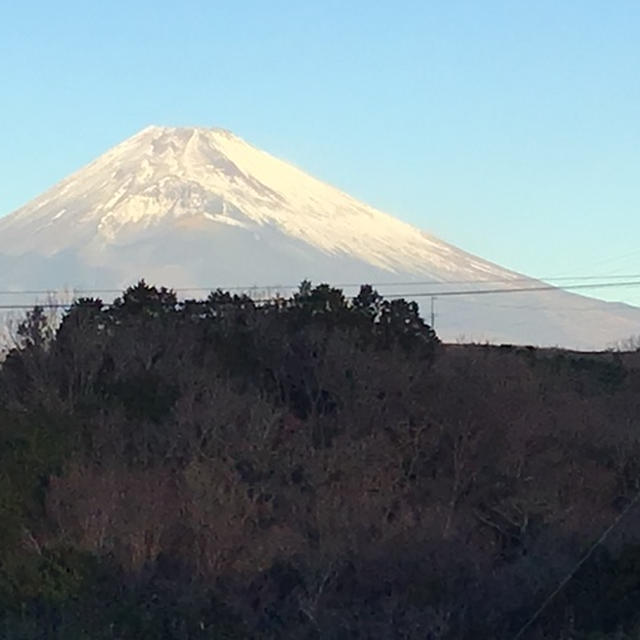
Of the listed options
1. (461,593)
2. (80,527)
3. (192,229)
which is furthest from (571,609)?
(192,229)

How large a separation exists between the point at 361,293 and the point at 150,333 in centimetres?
452

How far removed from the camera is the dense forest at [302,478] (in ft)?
54.7

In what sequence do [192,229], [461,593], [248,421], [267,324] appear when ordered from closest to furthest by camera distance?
[461,593] < [248,421] < [267,324] < [192,229]

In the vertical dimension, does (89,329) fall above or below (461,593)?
above

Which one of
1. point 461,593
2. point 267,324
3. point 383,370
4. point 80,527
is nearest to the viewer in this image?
point 461,593

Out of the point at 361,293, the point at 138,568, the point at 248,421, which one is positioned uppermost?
the point at 361,293

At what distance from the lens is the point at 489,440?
2289 centimetres

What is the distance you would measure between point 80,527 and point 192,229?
70839 mm

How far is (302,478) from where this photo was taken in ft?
70.1

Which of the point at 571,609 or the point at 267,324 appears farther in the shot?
the point at 267,324

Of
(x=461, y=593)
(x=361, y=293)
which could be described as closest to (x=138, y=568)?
(x=461, y=593)

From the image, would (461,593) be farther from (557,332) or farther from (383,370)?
(557,332)

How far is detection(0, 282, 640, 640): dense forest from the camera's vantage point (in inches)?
656

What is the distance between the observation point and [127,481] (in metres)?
20.4
